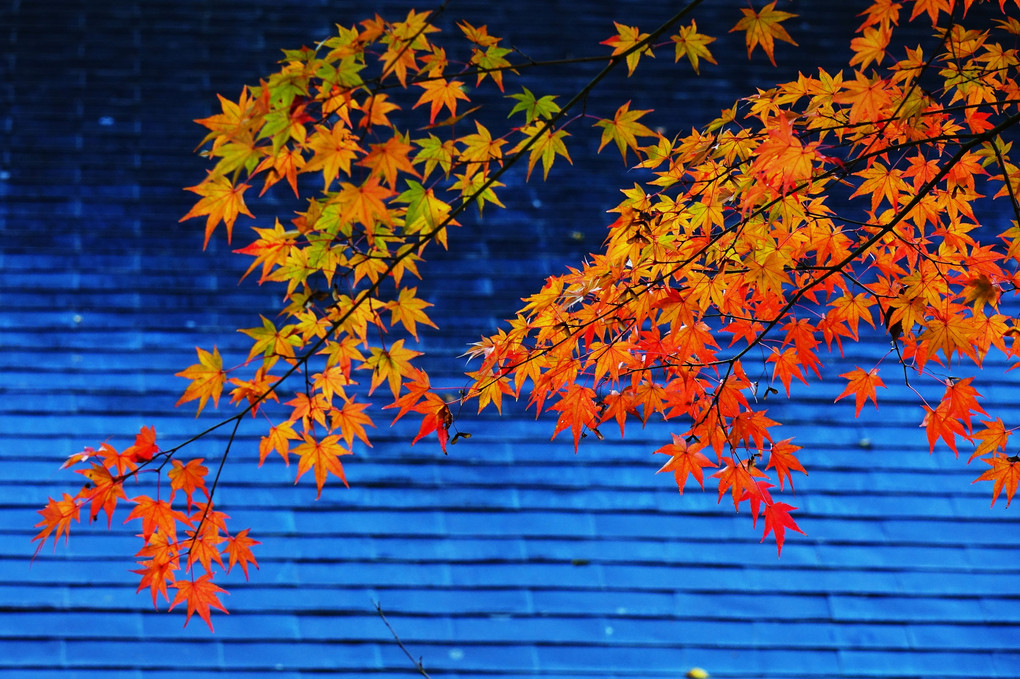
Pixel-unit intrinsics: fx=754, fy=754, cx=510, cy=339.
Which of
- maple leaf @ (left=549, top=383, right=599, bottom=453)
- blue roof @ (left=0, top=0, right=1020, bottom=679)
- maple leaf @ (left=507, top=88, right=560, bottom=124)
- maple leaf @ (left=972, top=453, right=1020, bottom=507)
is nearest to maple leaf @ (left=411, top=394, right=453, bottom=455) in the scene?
maple leaf @ (left=549, top=383, right=599, bottom=453)

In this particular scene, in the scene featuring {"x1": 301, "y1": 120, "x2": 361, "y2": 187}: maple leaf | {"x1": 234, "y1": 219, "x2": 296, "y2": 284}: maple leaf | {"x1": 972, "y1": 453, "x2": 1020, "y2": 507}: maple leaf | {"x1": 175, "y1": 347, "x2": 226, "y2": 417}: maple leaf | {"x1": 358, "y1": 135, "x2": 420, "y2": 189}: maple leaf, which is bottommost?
{"x1": 972, "y1": 453, "x2": 1020, "y2": 507}: maple leaf

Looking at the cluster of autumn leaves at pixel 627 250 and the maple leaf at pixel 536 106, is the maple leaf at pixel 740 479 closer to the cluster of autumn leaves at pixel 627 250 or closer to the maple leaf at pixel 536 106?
the cluster of autumn leaves at pixel 627 250

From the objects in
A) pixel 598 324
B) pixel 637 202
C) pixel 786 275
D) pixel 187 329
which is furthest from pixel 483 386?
pixel 187 329

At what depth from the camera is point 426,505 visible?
128 inches

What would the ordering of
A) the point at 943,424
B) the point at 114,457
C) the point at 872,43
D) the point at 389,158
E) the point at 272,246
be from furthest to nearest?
the point at 943,424 < the point at 872,43 < the point at 114,457 < the point at 272,246 < the point at 389,158

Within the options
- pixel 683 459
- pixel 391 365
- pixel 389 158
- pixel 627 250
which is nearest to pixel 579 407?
pixel 683 459

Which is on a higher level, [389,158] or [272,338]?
[389,158]

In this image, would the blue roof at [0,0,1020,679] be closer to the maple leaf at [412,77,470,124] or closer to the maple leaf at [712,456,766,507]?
the maple leaf at [712,456,766,507]

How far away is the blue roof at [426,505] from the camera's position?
2967 mm

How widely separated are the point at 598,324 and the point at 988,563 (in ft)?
7.74

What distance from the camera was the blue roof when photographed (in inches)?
117

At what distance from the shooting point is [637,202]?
211 cm

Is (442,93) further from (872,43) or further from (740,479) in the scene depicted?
(740,479)

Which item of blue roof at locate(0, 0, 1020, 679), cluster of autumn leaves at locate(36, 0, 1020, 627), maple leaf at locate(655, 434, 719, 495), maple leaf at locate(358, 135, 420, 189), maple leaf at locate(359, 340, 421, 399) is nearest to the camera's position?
maple leaf at locate(358, 135, 420, 189)
